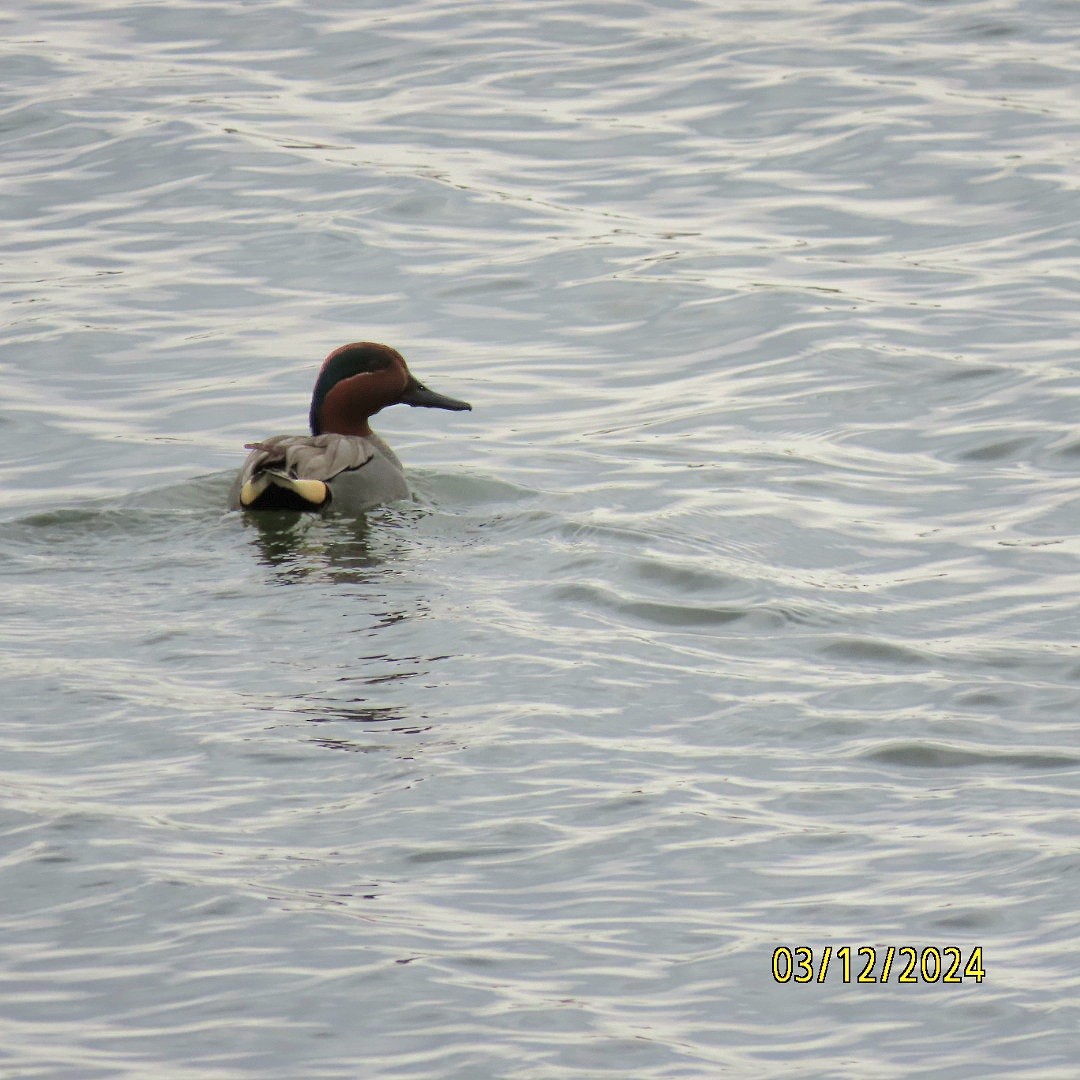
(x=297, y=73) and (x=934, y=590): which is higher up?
(x=297, y=73)

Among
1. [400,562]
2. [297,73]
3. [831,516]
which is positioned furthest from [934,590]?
[297,73]

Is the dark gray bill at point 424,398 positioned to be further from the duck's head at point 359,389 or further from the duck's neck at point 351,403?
the duck's neck at point 351,403

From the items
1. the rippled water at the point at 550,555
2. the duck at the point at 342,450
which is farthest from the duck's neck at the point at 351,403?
the rippled water at the point at 550,555

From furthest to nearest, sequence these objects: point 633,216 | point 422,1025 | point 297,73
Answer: point 297,73 → point 633,216 → point 422,1025

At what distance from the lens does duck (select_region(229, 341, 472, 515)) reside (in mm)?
10453

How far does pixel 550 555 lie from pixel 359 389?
7.57 feet

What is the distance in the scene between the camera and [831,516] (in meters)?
10.2

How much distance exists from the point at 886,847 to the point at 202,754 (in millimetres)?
2333

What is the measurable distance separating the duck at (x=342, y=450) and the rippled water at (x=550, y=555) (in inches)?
10.7

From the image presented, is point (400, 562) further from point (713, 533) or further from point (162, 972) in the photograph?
point (162, 972)

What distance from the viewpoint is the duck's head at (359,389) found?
11.5m

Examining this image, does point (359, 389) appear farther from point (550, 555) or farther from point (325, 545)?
point (550, 555)

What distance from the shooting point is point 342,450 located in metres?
10.9

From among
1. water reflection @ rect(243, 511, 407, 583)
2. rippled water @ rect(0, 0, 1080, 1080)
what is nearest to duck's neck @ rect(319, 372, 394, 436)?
rippled water @ rect(0, 0, 1080, 1080)
